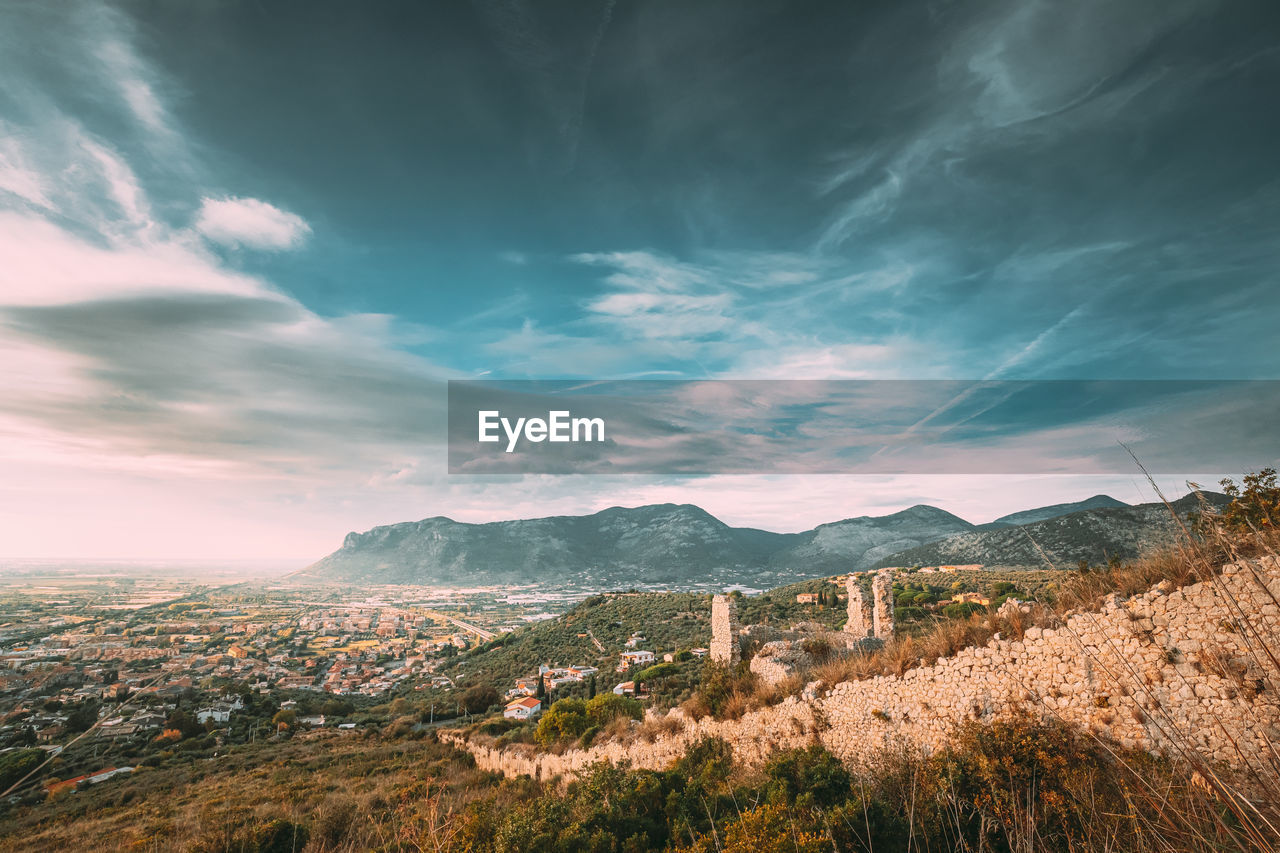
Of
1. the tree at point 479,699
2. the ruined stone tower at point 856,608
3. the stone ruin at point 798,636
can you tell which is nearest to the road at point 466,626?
the tree at point 479,699

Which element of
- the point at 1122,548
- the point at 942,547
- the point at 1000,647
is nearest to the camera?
the point at 1000,647

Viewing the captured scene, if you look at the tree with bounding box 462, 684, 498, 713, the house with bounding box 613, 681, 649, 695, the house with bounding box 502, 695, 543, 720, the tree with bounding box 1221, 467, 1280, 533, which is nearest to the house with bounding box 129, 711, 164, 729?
the tree with bounding box 462, 684, 498, 713

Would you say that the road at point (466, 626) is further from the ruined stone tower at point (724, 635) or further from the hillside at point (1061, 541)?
the ruined stone tower at point (724, 635)

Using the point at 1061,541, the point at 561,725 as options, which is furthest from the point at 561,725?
the point at 1061,541

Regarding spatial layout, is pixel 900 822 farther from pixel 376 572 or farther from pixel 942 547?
pixel 376 572

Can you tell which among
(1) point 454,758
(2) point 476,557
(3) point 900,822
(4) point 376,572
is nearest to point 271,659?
(1) point 454,758
